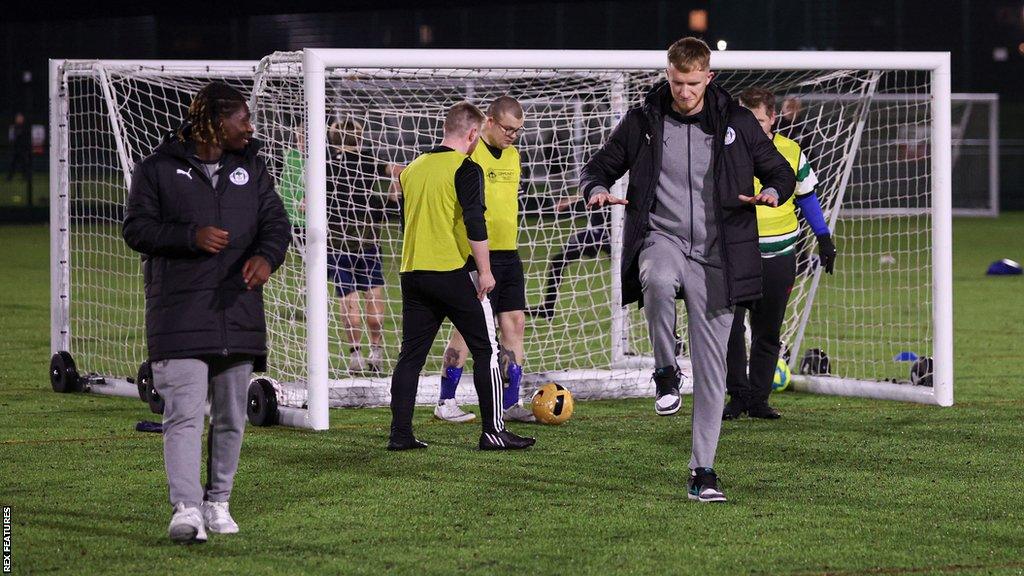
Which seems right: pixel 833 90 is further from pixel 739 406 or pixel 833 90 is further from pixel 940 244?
pixel 739 406

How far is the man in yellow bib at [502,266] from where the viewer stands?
8.23m

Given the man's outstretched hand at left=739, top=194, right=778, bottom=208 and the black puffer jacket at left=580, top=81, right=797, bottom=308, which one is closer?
the man's outstretched hand at left=739, top=194, right=778, bottom=208

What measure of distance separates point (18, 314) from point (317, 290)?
7.28 meters

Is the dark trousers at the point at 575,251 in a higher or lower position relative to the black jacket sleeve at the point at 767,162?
lower

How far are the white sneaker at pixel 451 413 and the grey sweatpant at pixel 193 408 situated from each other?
10.2ft

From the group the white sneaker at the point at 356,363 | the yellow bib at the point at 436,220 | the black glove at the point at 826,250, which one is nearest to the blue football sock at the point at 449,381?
the yellow bib at the point at 436,220

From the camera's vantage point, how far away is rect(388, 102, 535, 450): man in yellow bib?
7.23 meters

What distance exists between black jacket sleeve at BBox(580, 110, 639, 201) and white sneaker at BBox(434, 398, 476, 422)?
105 inches

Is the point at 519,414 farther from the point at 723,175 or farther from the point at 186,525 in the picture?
the point at 186,525

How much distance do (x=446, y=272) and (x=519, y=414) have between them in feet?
4.77

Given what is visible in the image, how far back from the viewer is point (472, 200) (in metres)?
7.15

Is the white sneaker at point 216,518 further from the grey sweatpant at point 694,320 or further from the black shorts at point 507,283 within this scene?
the black shorts at point 507,283

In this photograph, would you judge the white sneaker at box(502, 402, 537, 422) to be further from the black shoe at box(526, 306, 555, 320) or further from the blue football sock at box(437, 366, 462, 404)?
the black shoe at box(526, 306, 555, 320)

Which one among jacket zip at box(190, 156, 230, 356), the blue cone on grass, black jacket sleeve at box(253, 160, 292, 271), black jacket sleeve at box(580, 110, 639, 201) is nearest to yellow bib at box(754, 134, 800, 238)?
black jacket sleeve at box(580, 110, 639, 201)
